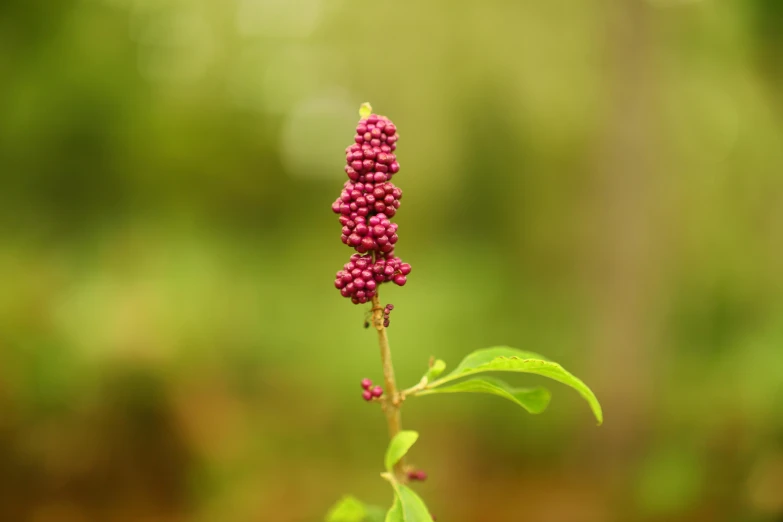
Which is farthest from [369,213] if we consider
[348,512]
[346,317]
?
[346,317]

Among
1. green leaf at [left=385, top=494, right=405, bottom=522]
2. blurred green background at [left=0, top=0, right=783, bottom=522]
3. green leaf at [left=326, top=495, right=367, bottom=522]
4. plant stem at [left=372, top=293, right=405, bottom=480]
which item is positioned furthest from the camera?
blurred green background at [left=0, top=0, right=783, bottom=522]

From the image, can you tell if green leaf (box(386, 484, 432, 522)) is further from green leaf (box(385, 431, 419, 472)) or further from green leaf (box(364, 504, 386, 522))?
green leaf (box(364, 504, 386, 522))

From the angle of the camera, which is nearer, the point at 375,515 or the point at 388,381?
the point at 388,381

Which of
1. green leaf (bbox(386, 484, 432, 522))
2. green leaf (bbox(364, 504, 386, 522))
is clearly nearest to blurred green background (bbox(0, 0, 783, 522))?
green leaf (bbox(364, 504, 386, 522))

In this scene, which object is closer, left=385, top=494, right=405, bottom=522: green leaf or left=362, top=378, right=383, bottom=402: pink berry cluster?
left=385, top=494, right=405, bottom=522: green leaf

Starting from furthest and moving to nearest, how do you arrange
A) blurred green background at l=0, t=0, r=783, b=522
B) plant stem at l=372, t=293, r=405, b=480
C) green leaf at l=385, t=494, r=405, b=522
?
1. blurred green background at l=0, t=0, r=783, b=522
2. plant stem at l=372, t=293, r=405, b=480
3. green leaf at l=385, t=494, r=405, b=522

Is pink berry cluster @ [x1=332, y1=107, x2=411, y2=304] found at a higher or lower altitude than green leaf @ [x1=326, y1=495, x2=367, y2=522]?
higher

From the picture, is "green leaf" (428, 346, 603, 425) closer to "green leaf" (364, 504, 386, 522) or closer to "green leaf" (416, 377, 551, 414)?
"green leaf" (416, 377, 551, 414)

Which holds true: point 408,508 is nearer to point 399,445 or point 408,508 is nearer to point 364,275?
point 399,445
